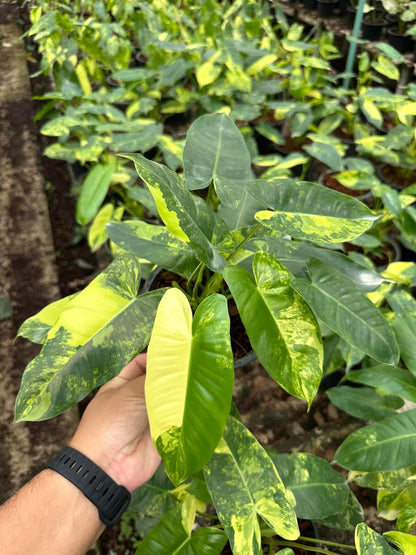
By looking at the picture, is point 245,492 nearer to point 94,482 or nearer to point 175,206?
point 94,482

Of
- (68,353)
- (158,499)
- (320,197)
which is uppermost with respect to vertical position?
(320,197)

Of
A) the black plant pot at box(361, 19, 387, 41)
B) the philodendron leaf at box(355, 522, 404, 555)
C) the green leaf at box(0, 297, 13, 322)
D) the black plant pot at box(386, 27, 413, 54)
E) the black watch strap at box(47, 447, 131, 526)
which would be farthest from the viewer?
the black plant pot at box(361, 19, 387, 41)

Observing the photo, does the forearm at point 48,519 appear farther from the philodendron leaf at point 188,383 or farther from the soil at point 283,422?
the soil at point 283,422

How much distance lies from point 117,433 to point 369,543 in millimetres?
455

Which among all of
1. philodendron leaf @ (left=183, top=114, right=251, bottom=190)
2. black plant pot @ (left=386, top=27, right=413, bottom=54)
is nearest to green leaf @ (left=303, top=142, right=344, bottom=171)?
philodendron leaf @ (left=183, top=114, right=251, bottom=190)

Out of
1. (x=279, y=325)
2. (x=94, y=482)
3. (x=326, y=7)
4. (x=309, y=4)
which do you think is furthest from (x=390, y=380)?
(x=309, y=4)

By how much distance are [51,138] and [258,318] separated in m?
2.40

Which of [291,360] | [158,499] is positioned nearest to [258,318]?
[291,360]

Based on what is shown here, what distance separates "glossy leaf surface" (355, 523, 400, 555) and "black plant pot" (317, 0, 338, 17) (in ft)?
11.6

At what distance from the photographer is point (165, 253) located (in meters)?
0.82

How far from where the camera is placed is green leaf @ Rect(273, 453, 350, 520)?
837 millimetres

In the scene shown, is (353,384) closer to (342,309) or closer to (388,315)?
(388,315)

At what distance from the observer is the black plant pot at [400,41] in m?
2.84

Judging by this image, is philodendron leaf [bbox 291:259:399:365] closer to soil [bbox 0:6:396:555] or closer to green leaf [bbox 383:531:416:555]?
green leaf [bbox 383:531:416:555]
